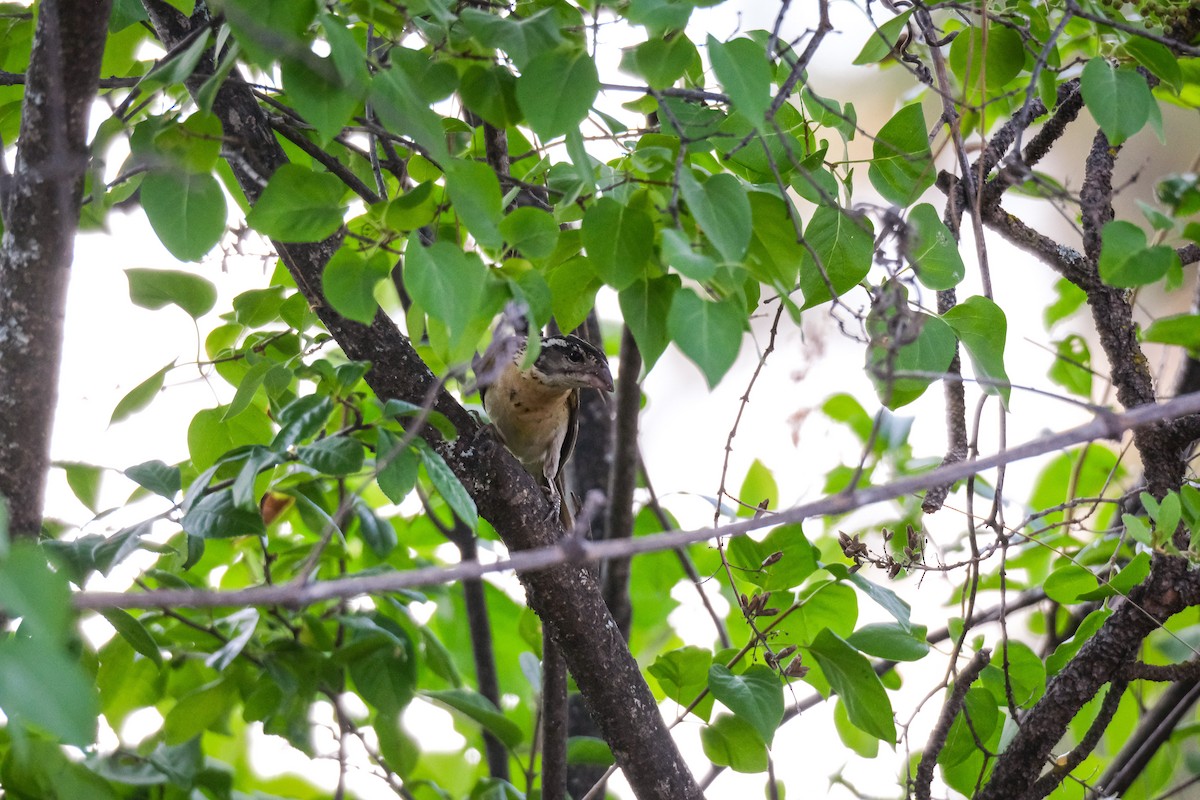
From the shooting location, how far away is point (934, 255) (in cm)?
135

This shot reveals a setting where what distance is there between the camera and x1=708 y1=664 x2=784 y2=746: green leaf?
4.81 feet

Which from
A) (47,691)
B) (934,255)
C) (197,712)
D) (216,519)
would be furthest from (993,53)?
(197,712)

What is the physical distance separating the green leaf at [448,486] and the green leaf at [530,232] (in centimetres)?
26

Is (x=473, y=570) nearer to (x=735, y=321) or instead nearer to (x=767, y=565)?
(x=735, y=321)

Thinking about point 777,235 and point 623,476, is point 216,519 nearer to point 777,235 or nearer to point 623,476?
point 777,235

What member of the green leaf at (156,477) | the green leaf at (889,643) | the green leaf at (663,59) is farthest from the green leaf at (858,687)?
the green leaf at (156,477)

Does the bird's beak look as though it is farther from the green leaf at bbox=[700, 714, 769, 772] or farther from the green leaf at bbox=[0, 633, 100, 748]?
the green leaf at bbox=[0, 633, 100, 748]

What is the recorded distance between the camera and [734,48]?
1.02m

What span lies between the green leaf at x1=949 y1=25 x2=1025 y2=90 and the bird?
4.15 feet

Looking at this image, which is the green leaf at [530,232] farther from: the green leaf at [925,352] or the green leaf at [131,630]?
the green leaf at [131,630]

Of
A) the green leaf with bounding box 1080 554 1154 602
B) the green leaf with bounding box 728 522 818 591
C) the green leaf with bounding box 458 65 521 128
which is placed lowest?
the green leaf with bounding box 1080 554 1154 602

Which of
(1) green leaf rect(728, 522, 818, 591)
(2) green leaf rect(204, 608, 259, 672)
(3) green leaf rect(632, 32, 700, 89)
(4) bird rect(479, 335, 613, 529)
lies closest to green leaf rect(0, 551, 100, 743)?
(3) green leaf rect(632, 32, 700, 89)

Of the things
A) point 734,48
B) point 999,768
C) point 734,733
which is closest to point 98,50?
point 734,48

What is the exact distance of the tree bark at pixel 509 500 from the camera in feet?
4.88
